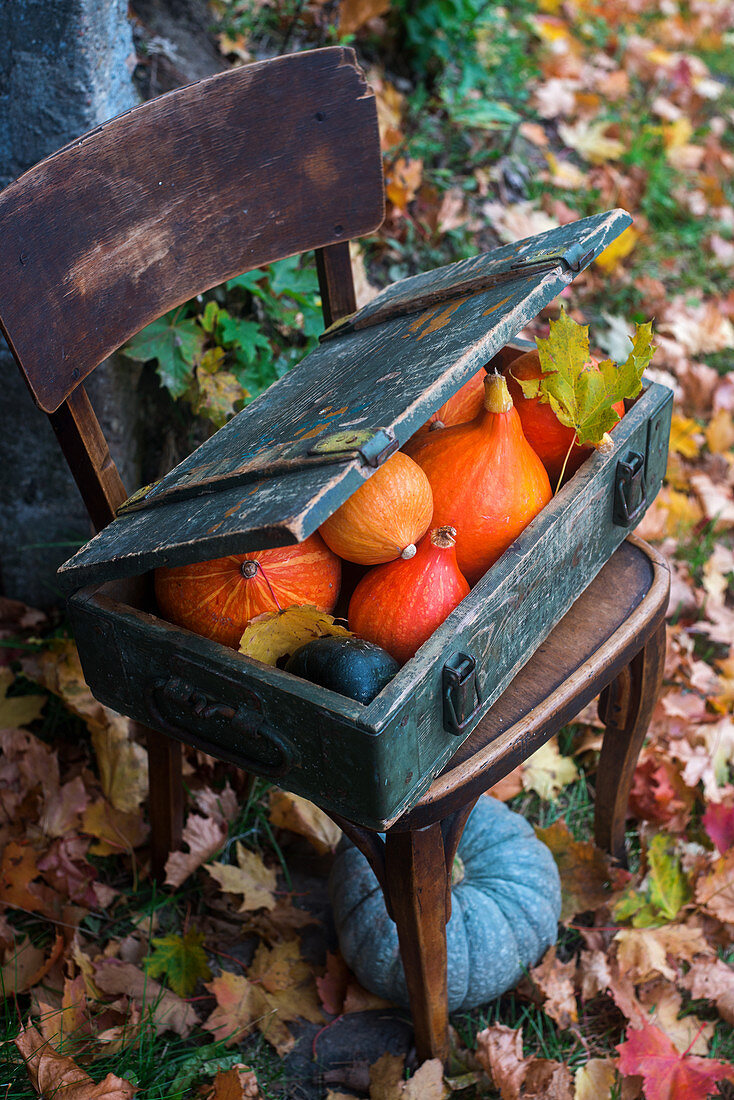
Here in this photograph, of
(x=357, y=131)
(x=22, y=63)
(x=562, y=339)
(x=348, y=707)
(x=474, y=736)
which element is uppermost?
(x=22, y=63)

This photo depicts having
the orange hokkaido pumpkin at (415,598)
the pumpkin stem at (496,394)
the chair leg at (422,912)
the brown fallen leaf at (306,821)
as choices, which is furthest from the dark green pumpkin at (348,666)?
the brown fallen leaf at (306,821)

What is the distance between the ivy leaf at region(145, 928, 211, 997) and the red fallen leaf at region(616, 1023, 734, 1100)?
0.78 metres

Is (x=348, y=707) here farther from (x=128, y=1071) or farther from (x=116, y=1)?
(x=116, y=1)

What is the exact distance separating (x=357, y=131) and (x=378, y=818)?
131cm

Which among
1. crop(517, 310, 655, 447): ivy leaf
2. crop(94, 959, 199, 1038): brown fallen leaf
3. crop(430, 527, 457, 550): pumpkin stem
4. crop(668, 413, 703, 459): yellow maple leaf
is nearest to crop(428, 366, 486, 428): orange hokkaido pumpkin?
crop(517, 310, 655, 447): ivy leaf

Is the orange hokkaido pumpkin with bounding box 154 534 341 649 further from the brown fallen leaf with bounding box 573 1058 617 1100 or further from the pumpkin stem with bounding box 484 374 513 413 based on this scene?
the brown fallen leaf with bounding box 573 1058 617 1100

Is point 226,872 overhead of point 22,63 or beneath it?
beneath

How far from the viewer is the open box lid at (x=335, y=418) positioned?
3.44 ft

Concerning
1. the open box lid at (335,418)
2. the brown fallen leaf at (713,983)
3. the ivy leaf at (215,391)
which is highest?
the open box lid at (335,418)

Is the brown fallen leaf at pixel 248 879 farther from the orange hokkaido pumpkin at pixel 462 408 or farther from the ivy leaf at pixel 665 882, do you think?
the orange hokkaido pumpkin at pixel 462 408

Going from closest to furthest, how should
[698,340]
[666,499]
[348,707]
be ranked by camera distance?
[348,707] → [666,499] → [698,340]

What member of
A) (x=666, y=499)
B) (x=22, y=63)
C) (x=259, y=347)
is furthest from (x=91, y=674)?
(x=666, y=499)

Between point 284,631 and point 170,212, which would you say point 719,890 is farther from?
point 170,212

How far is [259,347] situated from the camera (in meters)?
2.22
